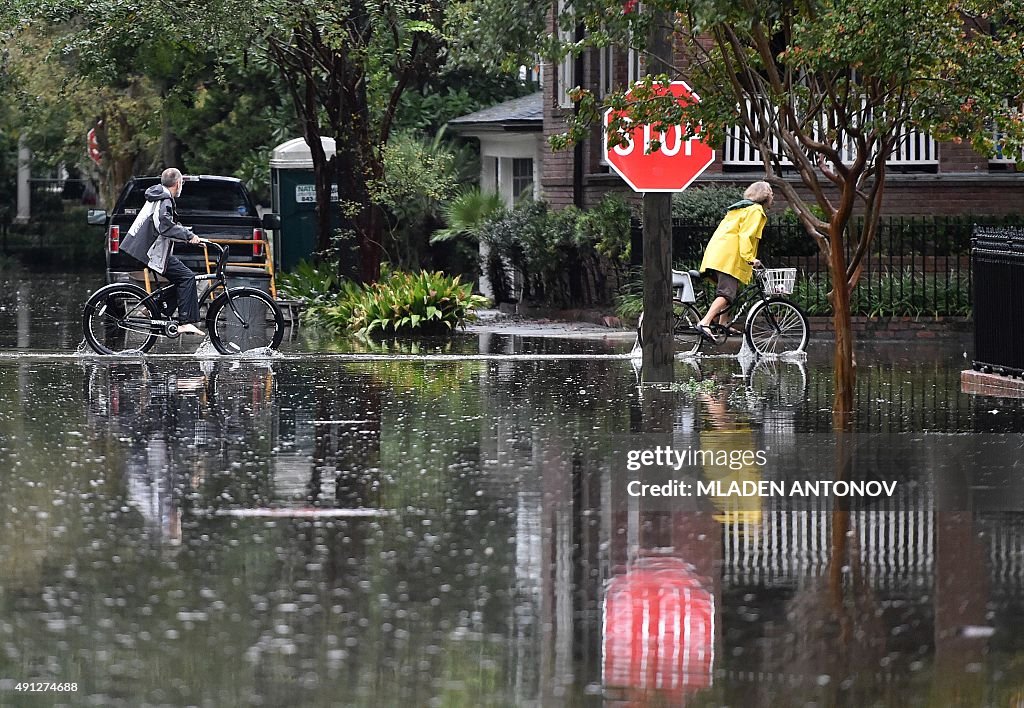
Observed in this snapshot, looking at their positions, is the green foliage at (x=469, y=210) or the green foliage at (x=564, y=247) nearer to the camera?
the green foliage at (x=564, y=247)

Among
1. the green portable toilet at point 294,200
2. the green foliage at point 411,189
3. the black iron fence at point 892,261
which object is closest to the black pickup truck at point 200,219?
the green foliage at point 411,189

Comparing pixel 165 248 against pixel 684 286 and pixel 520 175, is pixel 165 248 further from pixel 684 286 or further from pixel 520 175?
pixel 520 175

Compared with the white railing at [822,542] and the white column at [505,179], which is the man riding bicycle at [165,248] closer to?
the white railing at [822,542]

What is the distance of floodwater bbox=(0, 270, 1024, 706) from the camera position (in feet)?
19.6

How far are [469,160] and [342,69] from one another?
870cm

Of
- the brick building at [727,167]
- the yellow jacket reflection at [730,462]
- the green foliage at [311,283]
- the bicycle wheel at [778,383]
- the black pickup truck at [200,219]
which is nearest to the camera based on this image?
the yellow jacket reflection at [730,462]

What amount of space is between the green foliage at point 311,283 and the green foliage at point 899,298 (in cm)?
658

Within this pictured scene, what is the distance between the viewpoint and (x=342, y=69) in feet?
75.3

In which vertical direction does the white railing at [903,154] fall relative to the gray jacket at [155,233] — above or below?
above

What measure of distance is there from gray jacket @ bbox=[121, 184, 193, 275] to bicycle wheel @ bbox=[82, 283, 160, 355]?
0.34 metres

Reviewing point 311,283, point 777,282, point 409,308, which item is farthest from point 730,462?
point 311,283

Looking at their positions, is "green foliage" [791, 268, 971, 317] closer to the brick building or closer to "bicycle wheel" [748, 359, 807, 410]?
the brick building

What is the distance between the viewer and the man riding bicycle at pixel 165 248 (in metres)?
17.0

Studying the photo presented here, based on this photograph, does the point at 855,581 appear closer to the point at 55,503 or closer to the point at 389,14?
the point at 55,503
